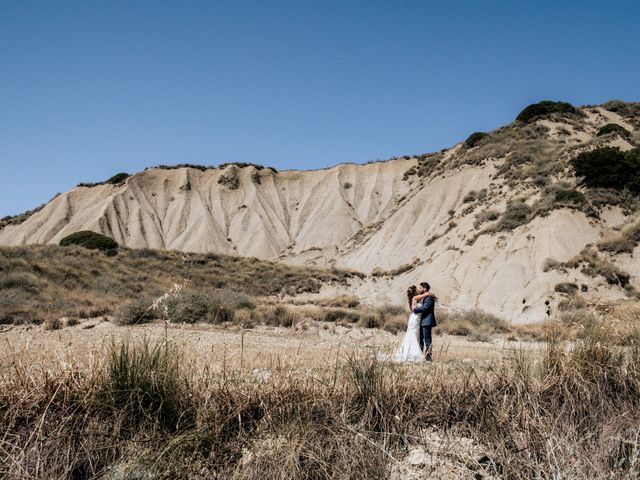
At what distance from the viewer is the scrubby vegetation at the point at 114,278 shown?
59.1 ft

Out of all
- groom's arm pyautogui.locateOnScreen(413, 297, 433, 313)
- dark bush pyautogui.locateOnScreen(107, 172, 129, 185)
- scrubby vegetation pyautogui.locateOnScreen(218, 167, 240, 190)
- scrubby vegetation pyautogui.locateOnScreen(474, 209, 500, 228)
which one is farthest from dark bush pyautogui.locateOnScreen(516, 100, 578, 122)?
dark bush pyautogui.locateOnScreen(107, 172, 129, 185)

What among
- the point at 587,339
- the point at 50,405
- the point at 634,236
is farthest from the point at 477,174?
the point at 50,405

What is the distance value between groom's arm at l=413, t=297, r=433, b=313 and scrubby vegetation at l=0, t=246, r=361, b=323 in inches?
228

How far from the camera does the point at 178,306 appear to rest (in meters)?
17.0

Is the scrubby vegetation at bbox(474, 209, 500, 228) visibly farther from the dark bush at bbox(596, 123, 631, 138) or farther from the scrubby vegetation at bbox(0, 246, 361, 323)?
the dark bush at bbox(596, 123, 631, 138)

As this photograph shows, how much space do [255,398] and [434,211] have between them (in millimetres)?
40456

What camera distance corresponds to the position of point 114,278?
26.2m

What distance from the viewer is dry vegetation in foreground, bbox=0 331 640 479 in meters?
3.96

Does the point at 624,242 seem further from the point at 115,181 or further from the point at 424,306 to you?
the point at 115,181

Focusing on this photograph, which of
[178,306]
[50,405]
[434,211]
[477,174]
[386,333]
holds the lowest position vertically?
[386,333]

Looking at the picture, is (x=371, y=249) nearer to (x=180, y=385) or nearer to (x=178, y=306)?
(x=178, y=306)

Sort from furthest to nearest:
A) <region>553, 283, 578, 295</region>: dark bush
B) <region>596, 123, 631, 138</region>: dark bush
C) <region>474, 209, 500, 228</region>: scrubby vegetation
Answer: <region>596, 123, 631, 138</region>: dark bush → <region>474, 209, 500, 228</region>: scrubby vegetation → <region>553, 283, 578, 295</region>: dark bush

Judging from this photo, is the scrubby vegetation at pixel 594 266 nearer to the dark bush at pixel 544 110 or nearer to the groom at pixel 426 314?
the groom at pixel 426 314

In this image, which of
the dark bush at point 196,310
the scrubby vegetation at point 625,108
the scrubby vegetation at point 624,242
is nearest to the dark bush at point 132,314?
the dark bush at point 196,310
